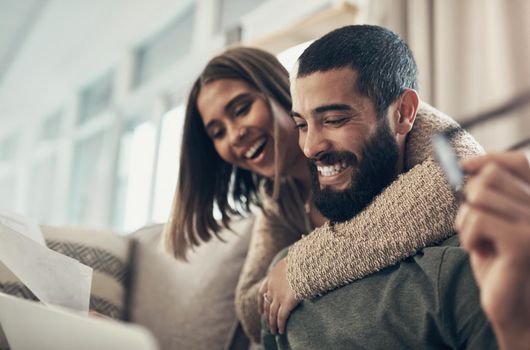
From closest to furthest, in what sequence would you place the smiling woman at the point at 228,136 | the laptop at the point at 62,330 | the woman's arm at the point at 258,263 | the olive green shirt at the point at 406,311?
the laptop at the point at 62,330
the olive green shirt at the point at 406,311
the woman's arm at the point at 258,263
the smiling woman at the point at 228,136

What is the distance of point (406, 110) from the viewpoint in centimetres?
89

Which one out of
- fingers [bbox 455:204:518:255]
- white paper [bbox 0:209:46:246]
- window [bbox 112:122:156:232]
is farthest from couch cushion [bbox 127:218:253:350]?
window [bbox 112:122:156:232]

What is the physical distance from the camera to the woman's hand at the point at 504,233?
454 mm

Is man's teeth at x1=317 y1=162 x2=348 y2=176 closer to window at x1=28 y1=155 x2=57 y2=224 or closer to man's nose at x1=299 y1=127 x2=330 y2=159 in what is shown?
man's nose at x1=299 y1=127 x2=330 y2=159

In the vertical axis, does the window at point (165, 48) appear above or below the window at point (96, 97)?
above

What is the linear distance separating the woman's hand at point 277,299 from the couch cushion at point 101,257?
0.50 meters

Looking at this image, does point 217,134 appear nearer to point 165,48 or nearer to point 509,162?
point 509,162

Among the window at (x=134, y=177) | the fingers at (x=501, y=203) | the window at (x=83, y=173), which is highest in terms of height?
the fingers at (x=501, y=203)

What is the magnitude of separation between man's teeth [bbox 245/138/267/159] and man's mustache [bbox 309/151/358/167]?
0.46 m

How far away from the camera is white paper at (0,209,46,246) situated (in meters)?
1.05

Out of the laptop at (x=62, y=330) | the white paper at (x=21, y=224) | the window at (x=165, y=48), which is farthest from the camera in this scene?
the window at (x=165, y=48)

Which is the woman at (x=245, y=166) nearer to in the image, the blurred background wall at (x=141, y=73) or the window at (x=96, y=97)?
the blurred background wall at (x=141, y=73)

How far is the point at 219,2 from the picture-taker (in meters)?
3.37

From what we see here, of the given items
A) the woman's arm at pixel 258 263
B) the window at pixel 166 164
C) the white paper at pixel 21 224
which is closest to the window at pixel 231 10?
the window at pixel 166 164
